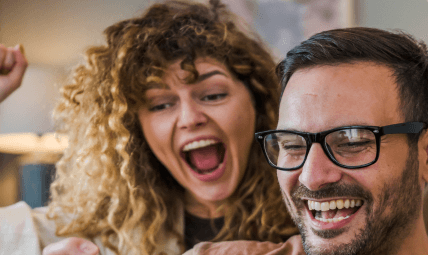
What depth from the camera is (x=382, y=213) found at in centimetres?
88

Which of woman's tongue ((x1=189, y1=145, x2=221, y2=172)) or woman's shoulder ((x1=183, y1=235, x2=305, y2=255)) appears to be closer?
woman's shoulder ((x1=183, y1=235, x2=305, y2=255))

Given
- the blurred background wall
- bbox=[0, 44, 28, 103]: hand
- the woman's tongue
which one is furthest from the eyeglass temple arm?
the blurred background wall

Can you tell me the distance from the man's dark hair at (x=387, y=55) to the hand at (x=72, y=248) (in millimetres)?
754

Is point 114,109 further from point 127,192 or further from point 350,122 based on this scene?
point 350,122

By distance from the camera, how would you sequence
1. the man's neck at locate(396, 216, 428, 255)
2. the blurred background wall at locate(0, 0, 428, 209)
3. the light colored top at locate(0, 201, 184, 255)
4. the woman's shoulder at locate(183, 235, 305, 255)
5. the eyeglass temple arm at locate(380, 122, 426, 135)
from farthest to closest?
the blurred background wall at locate(0, 0, 428, 209) → the light colored top at locate(0, 201, 184, 255) → the woman's shoulder at locate(183, 235, 305, 255) → the man's neck at locate(396, 216, 428, 255) → the eyeglass temple arm at locate(380, 122, 426, 135)

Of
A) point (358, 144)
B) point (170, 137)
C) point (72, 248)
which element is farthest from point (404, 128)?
point (72, 248)

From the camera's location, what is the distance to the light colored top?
130 cm

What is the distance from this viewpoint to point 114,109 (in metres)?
1.38

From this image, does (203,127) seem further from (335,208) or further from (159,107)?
(335,208)

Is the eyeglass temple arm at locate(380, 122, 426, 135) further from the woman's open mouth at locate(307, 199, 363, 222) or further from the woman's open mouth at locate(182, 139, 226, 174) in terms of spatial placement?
the woman's open mouth at locate(182, 139, 226, 174)

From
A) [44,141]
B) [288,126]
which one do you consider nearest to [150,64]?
[288,126]

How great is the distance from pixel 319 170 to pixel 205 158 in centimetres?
66

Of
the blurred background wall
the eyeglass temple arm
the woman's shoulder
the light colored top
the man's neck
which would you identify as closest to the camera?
the eyeglass temple arm

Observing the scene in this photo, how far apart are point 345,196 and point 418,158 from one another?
207 millimetres
